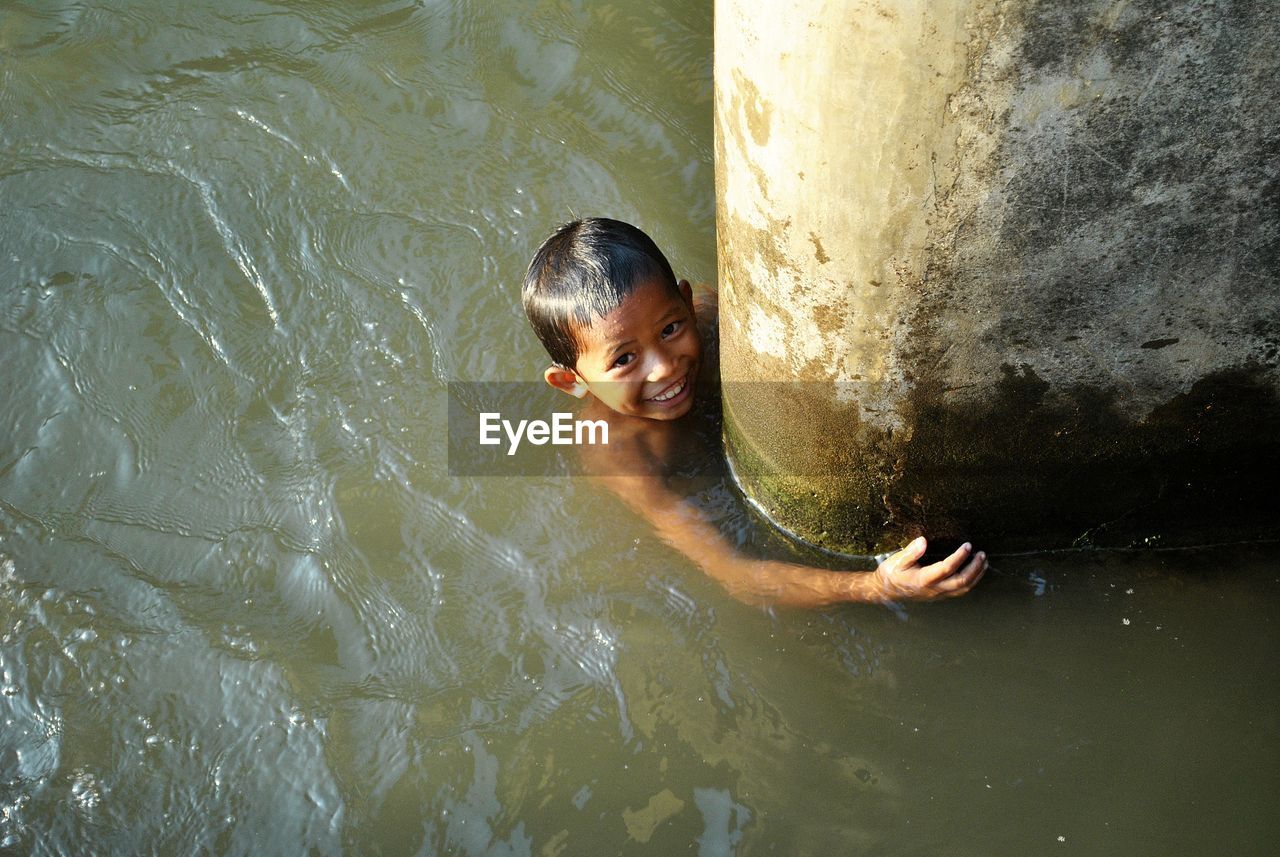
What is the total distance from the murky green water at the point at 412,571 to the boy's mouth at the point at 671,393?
0.45 metres

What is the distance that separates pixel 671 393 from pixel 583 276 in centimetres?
45

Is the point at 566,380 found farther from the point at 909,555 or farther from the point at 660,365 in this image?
the point at 909,555

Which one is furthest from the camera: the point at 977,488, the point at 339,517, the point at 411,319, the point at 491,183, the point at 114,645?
the point at 491,183

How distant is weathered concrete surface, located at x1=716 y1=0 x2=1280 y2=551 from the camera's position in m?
2.09

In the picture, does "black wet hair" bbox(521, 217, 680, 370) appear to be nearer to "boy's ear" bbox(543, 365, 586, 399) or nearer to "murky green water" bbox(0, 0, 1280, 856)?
"boy's ear" bbox(543, 365, 586, 399)

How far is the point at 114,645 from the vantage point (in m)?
3.57

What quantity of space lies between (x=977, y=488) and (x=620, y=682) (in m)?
1.13

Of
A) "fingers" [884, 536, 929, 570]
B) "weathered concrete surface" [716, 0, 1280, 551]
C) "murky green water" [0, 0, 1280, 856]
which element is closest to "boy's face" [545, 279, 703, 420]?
"weathered concrete surface" [716, 0, 1280, 551]

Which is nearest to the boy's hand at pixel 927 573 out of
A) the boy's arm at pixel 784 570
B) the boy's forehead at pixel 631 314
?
the boy's arm at pixel 784 570

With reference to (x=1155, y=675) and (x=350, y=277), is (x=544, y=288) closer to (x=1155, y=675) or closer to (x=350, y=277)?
(x=350, y=277)

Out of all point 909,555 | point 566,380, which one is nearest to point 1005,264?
point 909,555

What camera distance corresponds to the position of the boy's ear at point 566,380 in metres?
3.54

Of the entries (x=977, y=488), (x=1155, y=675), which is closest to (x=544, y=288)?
(x=977, y=488)

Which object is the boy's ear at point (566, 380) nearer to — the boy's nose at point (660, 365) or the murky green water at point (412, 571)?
the boy's nose at point (660, 365)
